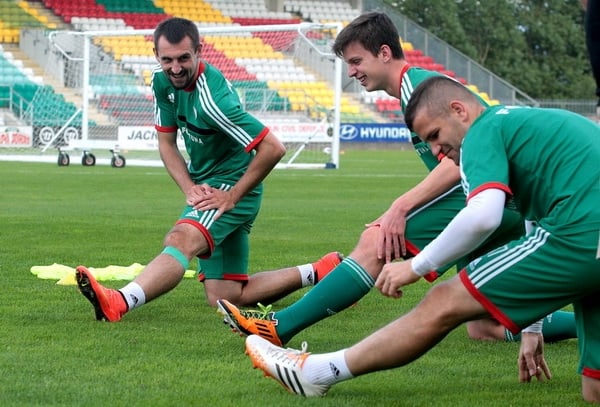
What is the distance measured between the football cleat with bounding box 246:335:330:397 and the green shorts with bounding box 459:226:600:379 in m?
0.76

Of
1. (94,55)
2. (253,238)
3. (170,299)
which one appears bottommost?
(94,55)

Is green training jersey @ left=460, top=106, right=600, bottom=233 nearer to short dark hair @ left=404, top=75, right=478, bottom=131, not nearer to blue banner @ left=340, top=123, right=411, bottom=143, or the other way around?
short dark hair @ left=404, top=75, right=478, bottom=131

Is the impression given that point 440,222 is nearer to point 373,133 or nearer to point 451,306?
point 451,306

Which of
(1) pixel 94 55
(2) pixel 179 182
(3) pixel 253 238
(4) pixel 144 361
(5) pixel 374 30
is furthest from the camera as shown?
(1) pixel 94 55

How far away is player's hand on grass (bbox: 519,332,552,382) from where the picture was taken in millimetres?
5145

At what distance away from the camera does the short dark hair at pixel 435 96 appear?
4418 mm

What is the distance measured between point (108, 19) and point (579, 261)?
36.9 meters

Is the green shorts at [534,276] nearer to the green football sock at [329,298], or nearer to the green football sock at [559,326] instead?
the green football sock at [329,298]

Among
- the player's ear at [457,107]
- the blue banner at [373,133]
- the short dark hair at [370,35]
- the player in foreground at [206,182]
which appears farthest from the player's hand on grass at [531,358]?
Answer: the blue banner at [373,133]

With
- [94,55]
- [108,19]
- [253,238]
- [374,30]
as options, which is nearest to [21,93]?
[94,55]

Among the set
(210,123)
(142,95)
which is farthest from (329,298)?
(142,95)

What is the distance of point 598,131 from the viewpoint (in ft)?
14.9

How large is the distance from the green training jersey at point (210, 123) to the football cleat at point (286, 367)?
7.50 feet

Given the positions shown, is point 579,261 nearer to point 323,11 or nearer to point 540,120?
point 540,120
